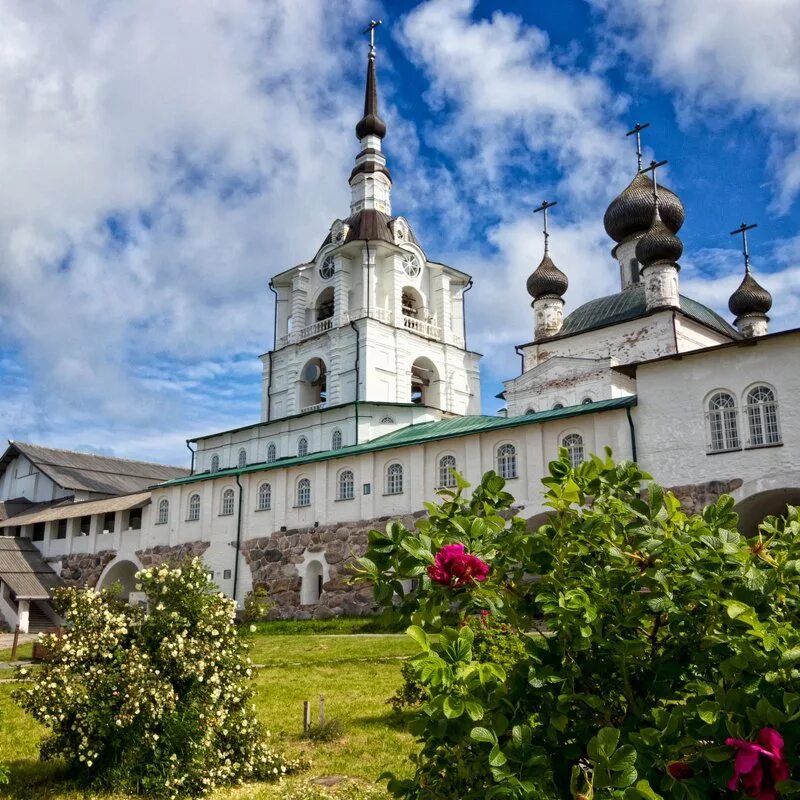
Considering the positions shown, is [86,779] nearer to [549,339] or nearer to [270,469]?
[270,469]

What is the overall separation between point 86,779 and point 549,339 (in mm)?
26283

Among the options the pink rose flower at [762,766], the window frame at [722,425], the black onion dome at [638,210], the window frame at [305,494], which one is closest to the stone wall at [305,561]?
the window frame at [305,494]

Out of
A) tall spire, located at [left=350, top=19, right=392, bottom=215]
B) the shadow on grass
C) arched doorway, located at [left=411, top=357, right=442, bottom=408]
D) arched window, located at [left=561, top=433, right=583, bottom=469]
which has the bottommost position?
Answer: the shadow on grass

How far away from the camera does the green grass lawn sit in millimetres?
7497

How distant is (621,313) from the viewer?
30141 mm

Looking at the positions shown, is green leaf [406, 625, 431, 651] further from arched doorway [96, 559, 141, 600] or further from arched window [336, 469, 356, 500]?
arched doorway [96, 559, 141, 600]

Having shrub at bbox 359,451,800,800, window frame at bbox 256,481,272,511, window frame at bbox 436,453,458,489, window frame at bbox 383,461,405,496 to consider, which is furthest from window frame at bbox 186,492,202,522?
shrub at bbox 359,451,800,800

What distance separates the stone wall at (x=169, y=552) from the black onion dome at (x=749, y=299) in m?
24.3

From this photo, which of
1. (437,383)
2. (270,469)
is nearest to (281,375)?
(437,383)

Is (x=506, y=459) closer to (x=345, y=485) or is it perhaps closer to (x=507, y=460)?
(x=507, y=460)

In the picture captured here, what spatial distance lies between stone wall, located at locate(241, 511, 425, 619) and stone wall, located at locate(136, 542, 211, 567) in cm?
236

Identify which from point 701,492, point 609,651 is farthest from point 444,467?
point 609,651

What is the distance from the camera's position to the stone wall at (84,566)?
104 feet

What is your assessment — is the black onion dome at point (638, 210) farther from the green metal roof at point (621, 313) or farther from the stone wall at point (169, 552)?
the stone wall at point (169, 552)
